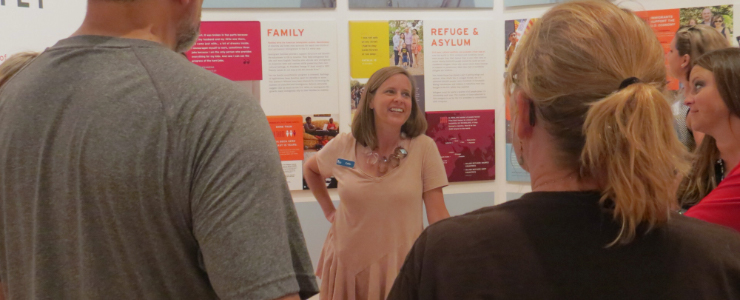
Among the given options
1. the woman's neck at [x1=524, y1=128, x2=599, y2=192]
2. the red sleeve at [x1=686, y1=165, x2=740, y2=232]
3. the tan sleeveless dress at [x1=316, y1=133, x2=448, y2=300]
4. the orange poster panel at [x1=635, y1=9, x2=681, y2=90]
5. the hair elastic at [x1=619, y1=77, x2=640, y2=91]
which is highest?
the orange poster panel at [x1=635, y1=9, x2=681, y2=90]

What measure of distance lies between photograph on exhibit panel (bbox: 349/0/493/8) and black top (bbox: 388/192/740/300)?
300cm

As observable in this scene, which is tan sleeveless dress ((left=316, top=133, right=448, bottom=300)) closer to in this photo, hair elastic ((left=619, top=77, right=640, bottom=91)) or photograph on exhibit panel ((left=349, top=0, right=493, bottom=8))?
photograph on exhibit panel ((left=349, top=0, right=493, bottom=8))

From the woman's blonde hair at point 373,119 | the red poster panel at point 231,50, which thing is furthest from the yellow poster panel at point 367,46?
the red poster panel at point 231,50

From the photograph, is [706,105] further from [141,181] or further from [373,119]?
[141,181]

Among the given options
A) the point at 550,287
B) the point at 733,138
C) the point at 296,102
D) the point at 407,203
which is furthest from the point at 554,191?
the point at 296,102

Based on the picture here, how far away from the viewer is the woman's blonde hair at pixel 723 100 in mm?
2098

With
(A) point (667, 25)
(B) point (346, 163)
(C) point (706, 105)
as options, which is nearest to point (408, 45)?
(B) point (346, 163)

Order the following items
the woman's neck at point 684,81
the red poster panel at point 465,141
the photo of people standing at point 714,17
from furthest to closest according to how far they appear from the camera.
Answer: the red poster panel at point 465,141, the photo of people standing at point 714,17, the woman's neck at point 684,81

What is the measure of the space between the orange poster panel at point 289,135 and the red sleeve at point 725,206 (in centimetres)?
255

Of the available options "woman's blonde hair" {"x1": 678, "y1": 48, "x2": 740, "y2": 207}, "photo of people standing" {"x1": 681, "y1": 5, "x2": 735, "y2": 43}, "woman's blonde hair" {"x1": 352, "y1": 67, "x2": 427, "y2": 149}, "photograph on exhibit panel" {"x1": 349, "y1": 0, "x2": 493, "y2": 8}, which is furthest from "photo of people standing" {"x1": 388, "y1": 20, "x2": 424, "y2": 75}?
"woman's blonde hair" {"x1": 678, "y1": 48, "x2": 740, "y2": 207}

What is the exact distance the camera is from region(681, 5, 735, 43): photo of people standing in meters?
3.52

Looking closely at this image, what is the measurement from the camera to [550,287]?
3.05ft

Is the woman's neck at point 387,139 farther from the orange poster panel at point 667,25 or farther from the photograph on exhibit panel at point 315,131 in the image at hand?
the orange poster panel at point 667,25

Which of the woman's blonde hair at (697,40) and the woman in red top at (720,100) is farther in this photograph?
the woman's blonde hair at (697,40)
